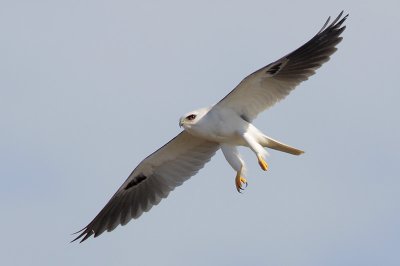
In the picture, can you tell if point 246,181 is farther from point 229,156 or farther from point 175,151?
point 175,151

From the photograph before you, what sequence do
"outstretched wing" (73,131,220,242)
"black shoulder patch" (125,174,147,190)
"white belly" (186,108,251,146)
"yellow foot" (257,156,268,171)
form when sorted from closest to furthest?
"yellow foot" (257,156,268,171) → "white belly" (186,108,251,146) → "outstretched wing" (73,131,220,242) → "black shoulder patch" (125,174,147,190)

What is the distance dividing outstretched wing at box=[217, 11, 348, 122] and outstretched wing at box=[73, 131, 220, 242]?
3.24ft

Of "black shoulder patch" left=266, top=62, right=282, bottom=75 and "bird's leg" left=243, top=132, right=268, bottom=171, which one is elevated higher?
"black shoulder patch" left=266, top=62, right=282, bottom=75

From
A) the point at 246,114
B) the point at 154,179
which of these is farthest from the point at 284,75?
the point at 154,179

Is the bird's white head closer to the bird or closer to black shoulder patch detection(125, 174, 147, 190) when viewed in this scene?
the bird

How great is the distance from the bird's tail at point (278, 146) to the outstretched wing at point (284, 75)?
1.31ft

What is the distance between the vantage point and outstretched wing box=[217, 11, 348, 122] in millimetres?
14133

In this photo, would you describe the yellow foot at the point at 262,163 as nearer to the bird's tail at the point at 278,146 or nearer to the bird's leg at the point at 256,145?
the bird's leg at the point at 256,145

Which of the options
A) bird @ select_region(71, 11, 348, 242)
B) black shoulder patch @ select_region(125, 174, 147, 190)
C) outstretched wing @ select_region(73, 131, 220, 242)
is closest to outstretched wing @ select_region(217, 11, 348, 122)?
bird @ select_region(71, 11, 348, 242)

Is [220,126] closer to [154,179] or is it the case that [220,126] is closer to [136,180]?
[154,179]

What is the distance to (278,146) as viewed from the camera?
14.0 metres

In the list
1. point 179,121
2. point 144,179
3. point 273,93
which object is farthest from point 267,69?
point 144,179

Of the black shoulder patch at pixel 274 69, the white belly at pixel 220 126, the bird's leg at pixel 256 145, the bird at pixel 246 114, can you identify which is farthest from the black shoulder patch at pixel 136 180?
A: the black shoulder patch at pixel 274 69

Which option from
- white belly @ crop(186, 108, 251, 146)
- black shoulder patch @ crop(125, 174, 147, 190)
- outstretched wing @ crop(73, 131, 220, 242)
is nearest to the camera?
white belly @ crop(186, 108, 251, 146)
